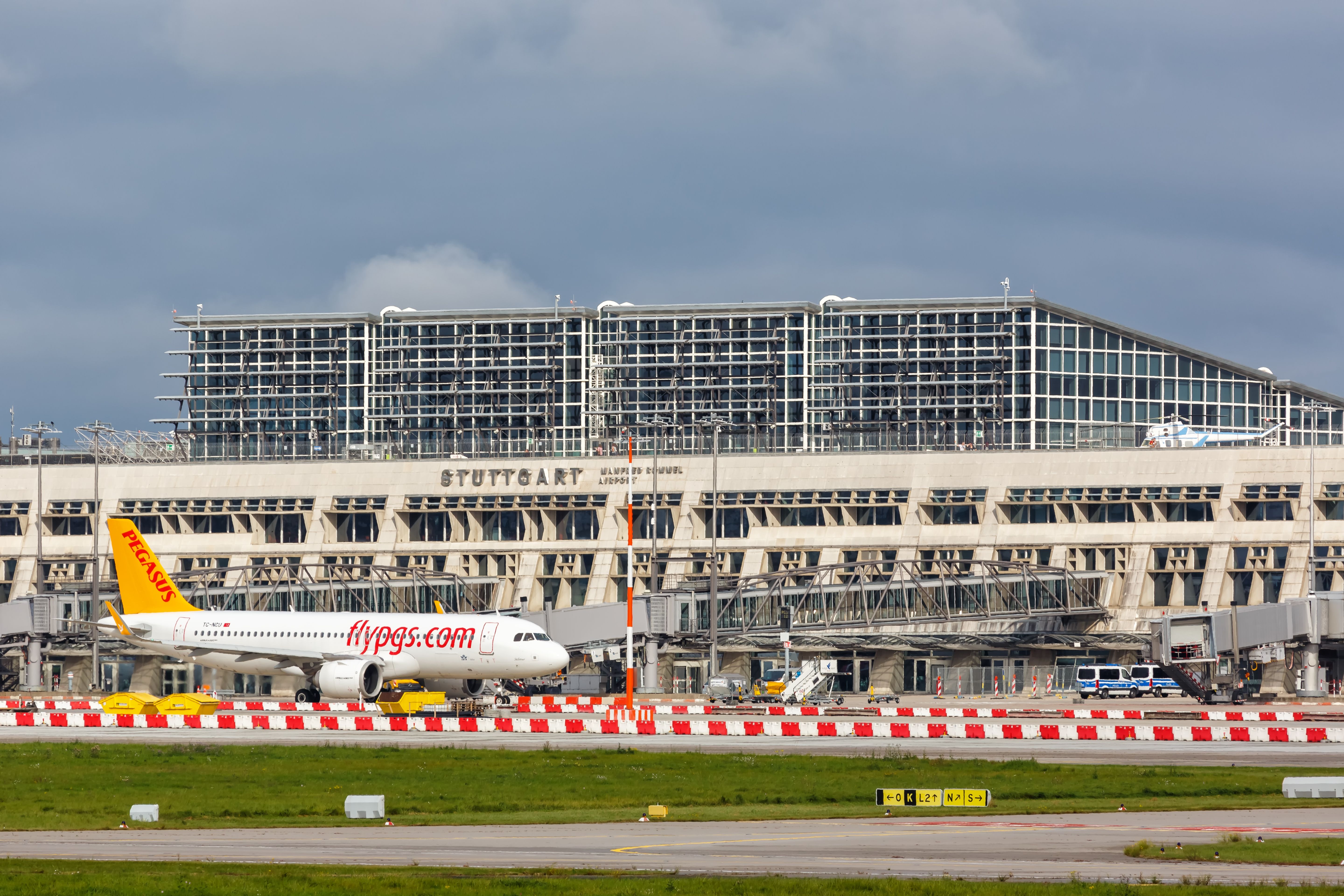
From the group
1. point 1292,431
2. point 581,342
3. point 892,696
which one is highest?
point 581,342

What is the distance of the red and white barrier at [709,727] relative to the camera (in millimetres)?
56094

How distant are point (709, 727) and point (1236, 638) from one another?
40376mm

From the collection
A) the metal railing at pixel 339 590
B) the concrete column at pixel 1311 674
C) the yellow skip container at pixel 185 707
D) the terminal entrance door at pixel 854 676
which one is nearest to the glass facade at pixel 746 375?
the metal railing at pixel 339 590

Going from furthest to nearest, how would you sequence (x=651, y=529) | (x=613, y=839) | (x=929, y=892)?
(x=651, y=529), (x=613, y=839), (x=929, y=892)

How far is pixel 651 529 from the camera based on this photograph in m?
133

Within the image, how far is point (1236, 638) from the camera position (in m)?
88.9

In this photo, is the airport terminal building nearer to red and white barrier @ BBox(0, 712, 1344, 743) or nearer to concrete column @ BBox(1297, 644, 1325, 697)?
concrete column @ BBox(1297, 644, 1325, 697)

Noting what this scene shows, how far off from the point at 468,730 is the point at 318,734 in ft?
17.1

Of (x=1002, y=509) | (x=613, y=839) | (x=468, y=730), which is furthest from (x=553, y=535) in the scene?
(x=613, y=839)

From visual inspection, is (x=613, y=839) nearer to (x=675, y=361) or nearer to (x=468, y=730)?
(x=468, y=730)

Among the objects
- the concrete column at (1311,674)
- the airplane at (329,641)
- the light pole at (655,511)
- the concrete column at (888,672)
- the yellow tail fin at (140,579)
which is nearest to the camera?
the airplane at (329,641)

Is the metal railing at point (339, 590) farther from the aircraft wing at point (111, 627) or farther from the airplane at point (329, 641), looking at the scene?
the airplane at point (329, 641)

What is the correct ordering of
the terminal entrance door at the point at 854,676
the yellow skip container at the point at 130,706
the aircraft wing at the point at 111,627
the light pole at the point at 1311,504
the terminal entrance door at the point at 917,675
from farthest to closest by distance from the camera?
the terminal entrance door at the point at 854,676
the terminal entrance door at the point at 917,675
the light pole at the point at 1311,504
the aircraft wing at the point at 111,627
the yellow skip container at the point at 130,706

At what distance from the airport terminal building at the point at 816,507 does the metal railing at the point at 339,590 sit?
42 centimetres
